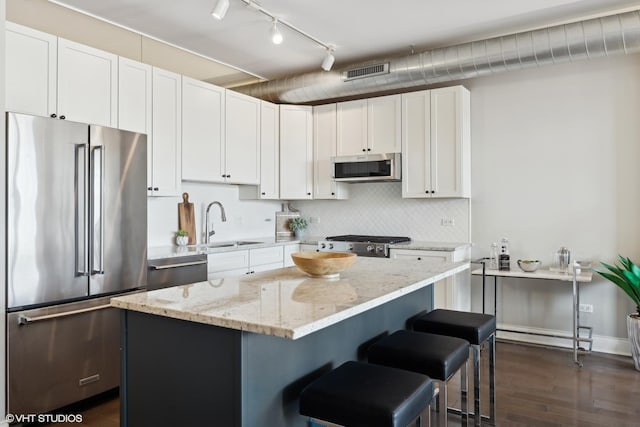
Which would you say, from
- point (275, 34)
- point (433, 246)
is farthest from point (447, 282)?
point (275, 34)

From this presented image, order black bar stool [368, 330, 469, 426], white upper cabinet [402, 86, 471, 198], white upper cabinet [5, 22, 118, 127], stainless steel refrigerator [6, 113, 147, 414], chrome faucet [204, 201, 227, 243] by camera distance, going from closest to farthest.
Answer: black bar stool [368, 330, 469, 426] < stainless steel refrigerator [6, 113, 147, 414] < white upper cabinet [5, 22, 118, 127] < white upper cabinet [402, 86, 471, 198] < chrome faucet [204, 201, 227, 243]

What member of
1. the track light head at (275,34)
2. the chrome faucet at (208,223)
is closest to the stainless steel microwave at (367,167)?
the chrome faucet at (208,223)

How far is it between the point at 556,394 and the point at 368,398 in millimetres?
2254

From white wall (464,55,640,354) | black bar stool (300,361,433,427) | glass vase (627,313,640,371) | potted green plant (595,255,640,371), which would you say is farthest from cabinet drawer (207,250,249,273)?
glass vase (627,313,640,371)

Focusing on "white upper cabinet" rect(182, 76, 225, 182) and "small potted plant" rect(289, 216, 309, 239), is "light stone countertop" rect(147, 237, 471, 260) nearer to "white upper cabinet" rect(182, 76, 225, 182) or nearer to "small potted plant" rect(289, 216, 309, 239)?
"small potted plant" rect(289, 216, 309, 239)

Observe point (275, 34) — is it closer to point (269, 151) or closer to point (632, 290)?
point (269, 151)

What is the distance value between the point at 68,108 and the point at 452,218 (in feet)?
12.0

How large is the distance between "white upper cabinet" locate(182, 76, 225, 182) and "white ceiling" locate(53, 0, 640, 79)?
495mm

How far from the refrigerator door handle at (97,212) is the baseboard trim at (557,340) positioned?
3.71 m

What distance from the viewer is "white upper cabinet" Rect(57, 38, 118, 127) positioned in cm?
327

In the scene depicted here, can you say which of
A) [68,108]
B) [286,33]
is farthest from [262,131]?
[68,108]

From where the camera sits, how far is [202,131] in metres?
4.41

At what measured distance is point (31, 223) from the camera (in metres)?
2.73

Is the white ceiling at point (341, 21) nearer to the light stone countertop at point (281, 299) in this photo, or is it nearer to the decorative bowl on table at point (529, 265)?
the decorative bowl on table at point (529, 265)
